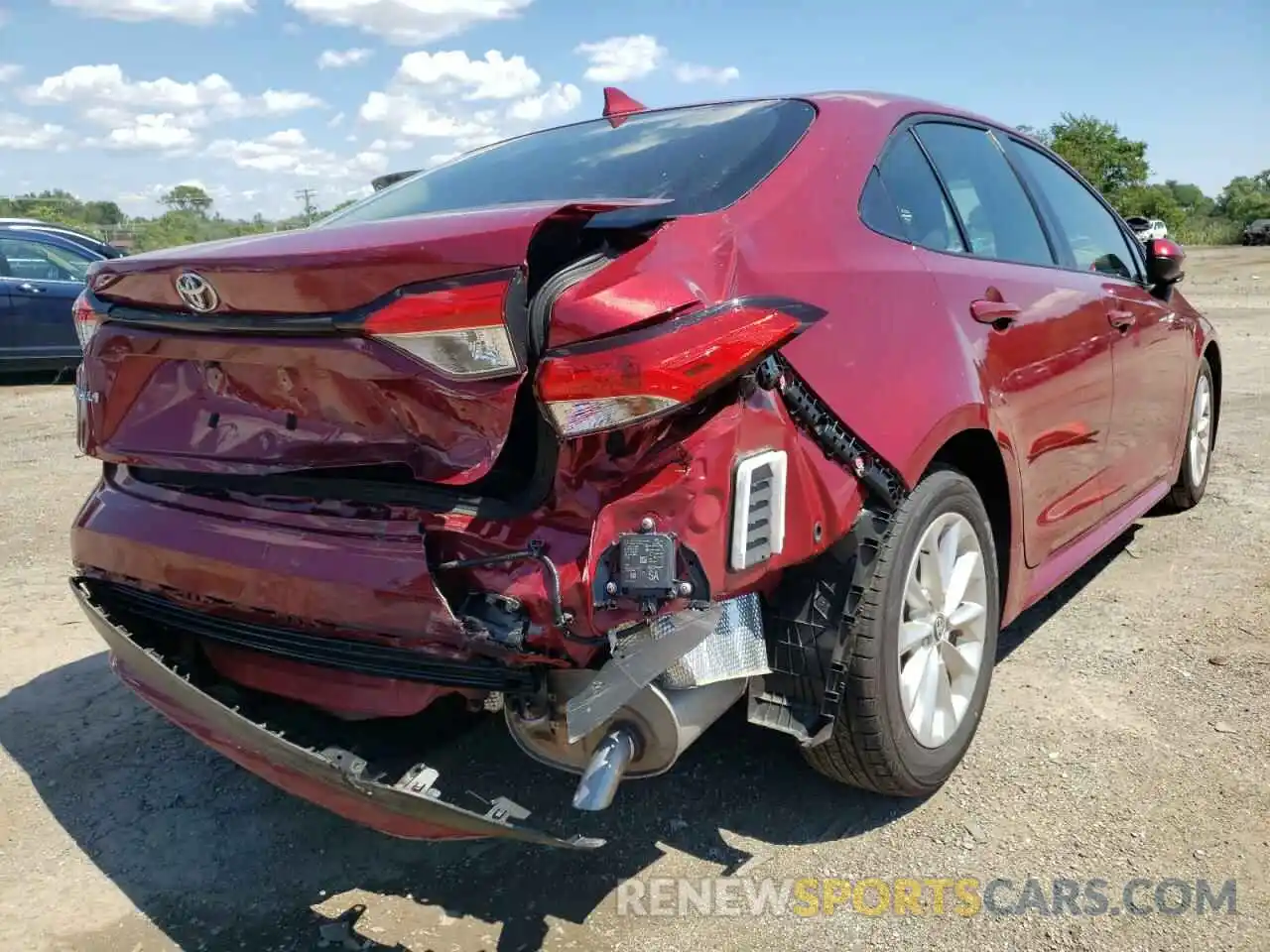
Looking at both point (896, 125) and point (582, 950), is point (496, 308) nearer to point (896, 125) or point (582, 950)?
point (582, 950)

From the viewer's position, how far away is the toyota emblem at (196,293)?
211cm

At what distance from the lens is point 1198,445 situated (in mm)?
4988

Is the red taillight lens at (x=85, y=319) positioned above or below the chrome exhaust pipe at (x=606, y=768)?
above

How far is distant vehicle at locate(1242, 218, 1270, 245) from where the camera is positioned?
4228cm

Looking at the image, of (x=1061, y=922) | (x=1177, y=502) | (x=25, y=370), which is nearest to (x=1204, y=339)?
(x=1177, y=502)

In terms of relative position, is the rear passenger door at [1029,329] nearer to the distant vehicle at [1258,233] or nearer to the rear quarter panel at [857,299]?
the rear quarter panel at [857,299]

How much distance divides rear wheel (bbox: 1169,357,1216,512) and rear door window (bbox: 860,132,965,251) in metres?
2.49

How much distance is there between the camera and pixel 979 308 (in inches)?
107

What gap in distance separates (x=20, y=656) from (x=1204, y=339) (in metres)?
5.17

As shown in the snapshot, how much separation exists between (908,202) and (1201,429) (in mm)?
3098

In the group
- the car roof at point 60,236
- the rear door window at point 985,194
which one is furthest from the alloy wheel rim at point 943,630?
the car roof at point 60,236

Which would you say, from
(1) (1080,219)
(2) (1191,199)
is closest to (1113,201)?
(2) (1191,199)

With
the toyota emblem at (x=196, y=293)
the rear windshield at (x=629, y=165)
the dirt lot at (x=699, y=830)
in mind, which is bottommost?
the dirt lot at (x=699, y=830)

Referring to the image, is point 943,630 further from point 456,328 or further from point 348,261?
point 348,261
